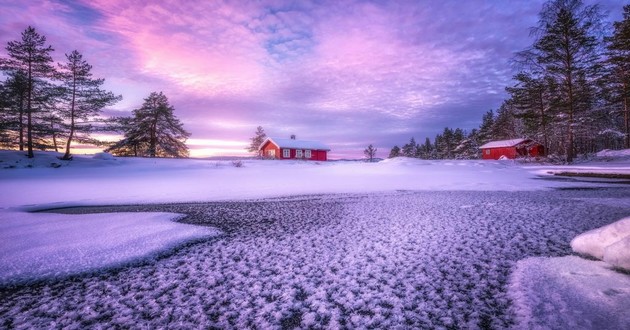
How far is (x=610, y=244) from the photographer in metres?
2.43

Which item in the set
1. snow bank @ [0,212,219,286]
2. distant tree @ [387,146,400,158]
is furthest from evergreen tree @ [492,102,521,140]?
snow bank @ [0,212,219,286]

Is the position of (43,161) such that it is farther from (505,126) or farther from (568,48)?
(505,126)

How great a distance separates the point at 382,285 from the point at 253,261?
132 cm

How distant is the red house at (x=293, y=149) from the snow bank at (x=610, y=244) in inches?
1547

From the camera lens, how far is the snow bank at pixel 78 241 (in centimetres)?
254

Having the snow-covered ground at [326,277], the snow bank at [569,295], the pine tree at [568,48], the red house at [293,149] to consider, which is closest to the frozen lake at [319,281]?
the snow-covered ground at [326,277]

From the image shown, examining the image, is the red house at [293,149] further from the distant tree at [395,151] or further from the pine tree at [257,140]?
the distant tree at [395,151]

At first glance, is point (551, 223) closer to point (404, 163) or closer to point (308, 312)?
point (308, 312)

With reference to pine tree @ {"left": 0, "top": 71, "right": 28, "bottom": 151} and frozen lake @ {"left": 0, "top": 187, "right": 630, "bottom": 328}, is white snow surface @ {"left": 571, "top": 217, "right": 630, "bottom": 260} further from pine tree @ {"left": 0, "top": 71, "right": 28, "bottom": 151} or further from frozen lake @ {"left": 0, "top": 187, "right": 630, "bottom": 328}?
pine tree @ {"left": 0, "top": 71, "right": 28, "bottom": 151}

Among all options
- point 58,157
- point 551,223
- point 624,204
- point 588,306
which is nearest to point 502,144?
point 624,204

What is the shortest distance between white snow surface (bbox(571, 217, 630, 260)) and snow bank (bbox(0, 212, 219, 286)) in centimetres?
433

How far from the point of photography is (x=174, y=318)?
1.72 meters

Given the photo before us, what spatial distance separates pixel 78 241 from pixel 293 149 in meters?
39.5

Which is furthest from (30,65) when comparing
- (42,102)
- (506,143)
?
(506,143)
